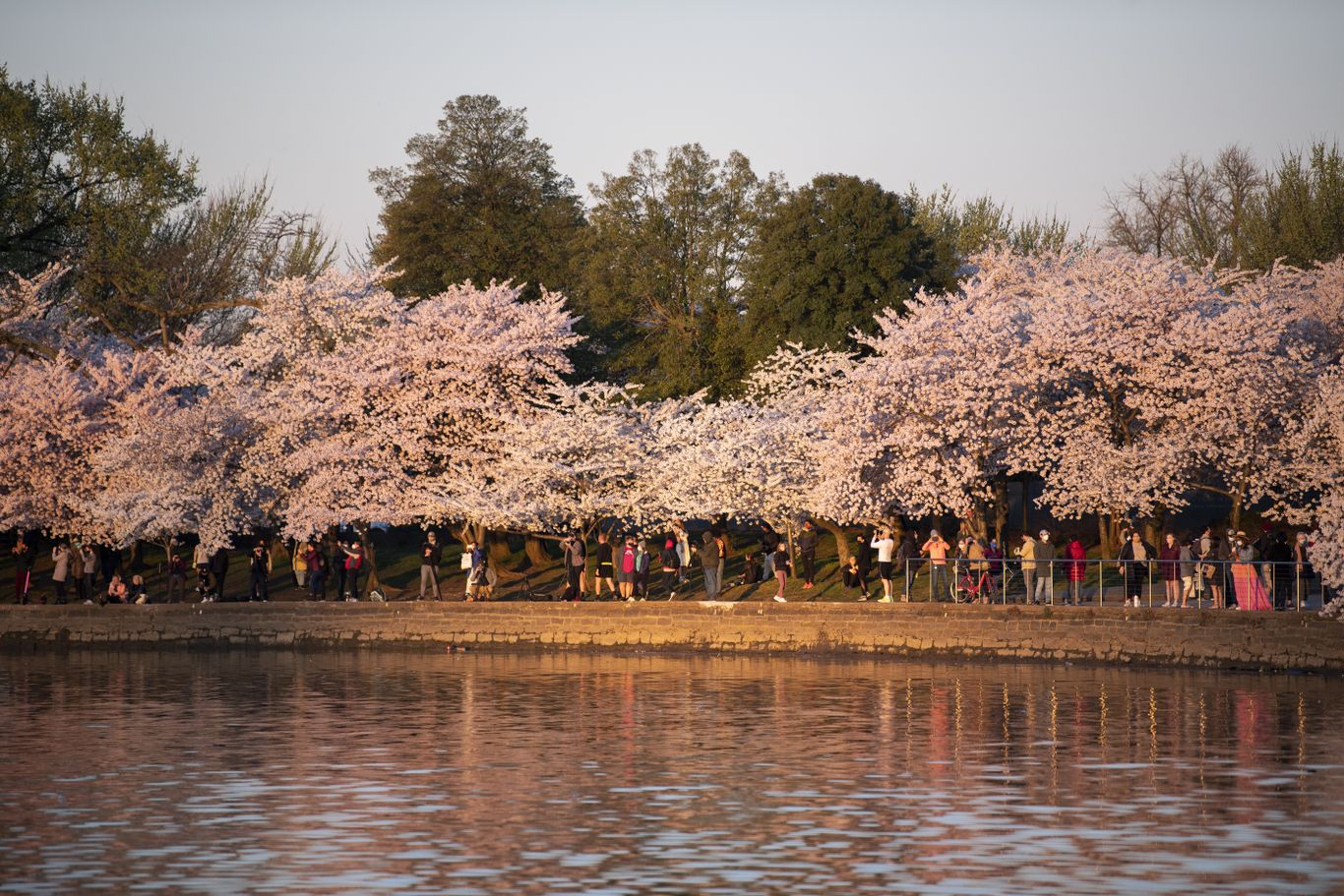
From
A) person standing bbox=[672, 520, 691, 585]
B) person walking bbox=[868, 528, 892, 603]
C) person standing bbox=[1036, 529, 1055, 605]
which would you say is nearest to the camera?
person standing bbox=[1036, 529, 1055, 605]

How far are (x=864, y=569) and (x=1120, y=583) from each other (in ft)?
23.4

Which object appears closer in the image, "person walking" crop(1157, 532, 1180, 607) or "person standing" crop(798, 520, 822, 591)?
"person walking" crop(1157, 532, 1180, 607)

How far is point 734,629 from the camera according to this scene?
1529 inches

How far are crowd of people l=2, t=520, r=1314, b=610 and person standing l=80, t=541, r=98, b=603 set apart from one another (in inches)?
1.6

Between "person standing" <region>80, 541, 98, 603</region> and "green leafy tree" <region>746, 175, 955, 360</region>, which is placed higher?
"green leafy tree" <region>746, 175, 955, 360</region>

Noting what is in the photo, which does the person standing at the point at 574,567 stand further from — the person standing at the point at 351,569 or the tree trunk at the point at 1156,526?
the tree trunk at the point at 1156,526

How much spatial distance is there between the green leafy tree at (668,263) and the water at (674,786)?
41.6m

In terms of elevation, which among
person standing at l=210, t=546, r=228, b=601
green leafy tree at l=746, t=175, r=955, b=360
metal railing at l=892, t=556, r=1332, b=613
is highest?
green leafy tree at l=746, t=175, r=955, b=360

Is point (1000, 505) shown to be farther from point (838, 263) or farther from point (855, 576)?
point (838, 263)

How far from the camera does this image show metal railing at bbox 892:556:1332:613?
3447cm

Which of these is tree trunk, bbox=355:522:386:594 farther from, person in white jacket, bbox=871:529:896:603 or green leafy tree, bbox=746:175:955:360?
green leafy tree, bbox=746:175:955:360

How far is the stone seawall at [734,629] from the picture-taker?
33844 millimetres

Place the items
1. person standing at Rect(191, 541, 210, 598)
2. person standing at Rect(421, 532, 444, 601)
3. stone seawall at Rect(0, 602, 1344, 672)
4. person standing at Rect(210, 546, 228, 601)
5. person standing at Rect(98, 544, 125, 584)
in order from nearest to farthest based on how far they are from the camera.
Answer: stone seawall at Rect(0, 602, 1344, 672) < person standing at Rect(421, 532, 444, 601) < person standing at Rect(191, 541, 210, 598) < person standing at Rect(210, 546, 228, 601) < person standing at Rect(98, 544, 125, 584)

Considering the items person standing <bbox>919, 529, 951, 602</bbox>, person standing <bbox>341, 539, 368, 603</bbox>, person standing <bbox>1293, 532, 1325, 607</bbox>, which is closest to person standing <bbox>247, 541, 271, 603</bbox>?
person standing <bbox>341, 539, 368, 603</bbox>
